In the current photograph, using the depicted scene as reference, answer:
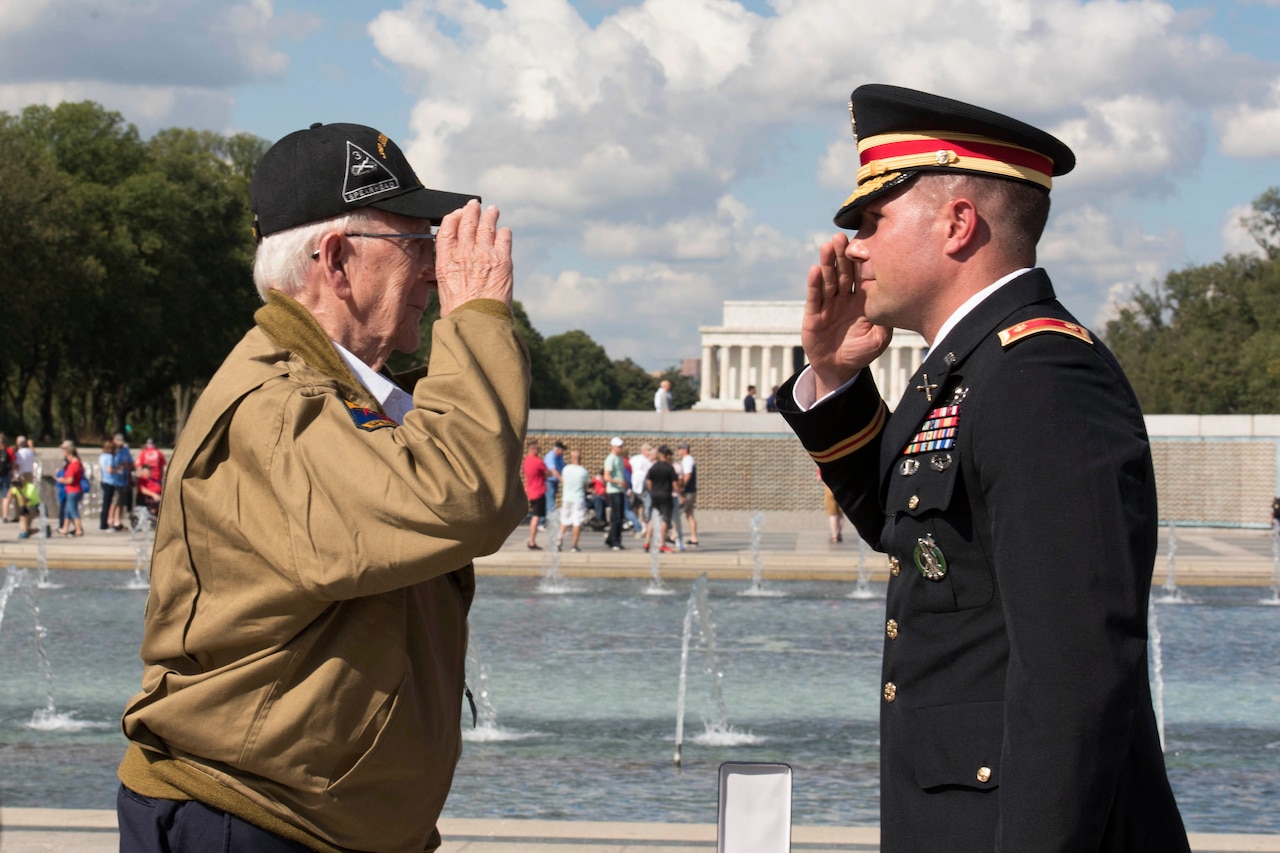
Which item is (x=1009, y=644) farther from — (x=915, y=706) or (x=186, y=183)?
(x=186, y=183)

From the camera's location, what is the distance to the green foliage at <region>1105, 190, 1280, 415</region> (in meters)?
57.0

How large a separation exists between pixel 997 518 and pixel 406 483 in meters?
0.82

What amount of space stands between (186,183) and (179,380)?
750 centimetres

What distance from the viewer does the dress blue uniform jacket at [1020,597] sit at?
5.97 feet

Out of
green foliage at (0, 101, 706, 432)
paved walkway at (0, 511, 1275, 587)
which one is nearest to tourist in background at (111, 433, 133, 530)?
paved walkway at (0, 511, 1275, 587)

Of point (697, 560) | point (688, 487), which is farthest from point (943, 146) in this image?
point (688, 487)

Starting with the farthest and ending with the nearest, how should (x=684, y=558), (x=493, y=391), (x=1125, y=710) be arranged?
(x=684, y=558)
(x=493, y=391)
(x=1125, y=710)

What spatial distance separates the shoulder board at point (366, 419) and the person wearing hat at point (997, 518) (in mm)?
831

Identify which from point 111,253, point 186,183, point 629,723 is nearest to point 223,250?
point 186,183

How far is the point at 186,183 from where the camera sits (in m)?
52.1

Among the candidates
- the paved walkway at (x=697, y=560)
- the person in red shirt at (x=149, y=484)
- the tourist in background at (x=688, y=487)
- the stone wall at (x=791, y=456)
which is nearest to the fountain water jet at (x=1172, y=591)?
the paved walkway at (x=697, y=560)

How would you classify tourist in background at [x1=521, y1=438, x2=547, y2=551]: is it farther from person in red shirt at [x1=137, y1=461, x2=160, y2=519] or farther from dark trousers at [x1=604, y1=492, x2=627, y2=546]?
person in red shirt at [x1=137, y1=461, x2=160, y2=519]

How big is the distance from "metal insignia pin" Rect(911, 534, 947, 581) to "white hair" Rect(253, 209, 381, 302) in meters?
1.03

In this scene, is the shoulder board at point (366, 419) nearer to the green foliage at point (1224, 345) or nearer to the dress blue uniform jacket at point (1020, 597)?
the dress blue uniform jacket at point (1020, 597)
